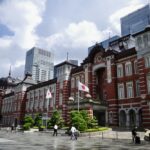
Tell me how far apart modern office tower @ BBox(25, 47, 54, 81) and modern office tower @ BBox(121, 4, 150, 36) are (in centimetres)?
7179

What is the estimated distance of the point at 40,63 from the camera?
588 feet

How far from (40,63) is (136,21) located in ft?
292

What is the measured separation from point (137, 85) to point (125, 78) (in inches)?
105

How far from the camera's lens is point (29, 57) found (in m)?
188

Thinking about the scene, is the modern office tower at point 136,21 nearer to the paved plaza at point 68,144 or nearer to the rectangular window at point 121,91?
the rectangular window at point 121,91

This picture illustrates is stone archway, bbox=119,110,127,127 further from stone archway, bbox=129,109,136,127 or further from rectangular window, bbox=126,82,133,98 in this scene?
rectangular window, bbox=126,82,133,98

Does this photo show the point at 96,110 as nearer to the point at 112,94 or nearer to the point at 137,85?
the point at 112,94

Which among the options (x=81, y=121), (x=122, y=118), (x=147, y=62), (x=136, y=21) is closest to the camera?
(x=81, y=121)

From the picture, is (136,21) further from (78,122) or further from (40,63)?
(78,122)

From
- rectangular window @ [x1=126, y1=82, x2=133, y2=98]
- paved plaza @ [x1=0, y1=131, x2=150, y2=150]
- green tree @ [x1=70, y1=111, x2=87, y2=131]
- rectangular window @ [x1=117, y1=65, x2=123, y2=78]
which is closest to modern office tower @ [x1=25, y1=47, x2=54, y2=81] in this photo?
rectangular window @ [x1=117, y1=65, x2=123, y2=78]

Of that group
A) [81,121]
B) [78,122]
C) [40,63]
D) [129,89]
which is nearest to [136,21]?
[40,63]

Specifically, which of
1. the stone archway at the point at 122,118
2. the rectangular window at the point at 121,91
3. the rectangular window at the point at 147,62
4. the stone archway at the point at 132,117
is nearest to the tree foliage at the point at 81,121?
the stone archway at the point at 122,118

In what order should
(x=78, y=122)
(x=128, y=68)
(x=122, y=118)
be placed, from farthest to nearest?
(x=128, y=68) < (x=122, y=118) < (x=78, y=122)

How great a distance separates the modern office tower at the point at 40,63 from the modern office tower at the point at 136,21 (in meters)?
71.8
